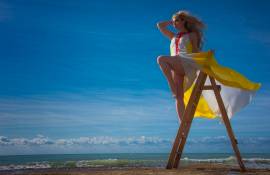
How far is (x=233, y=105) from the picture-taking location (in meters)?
7.99

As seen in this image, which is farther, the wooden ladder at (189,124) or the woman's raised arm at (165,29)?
the woman's raised arm at (165,29)

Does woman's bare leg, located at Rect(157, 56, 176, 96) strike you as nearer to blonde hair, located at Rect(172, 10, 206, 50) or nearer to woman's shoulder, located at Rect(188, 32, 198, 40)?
woman's shoulder, located at Rect(188, 32, 198, 40)

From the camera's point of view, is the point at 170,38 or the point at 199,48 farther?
the point at 170,38

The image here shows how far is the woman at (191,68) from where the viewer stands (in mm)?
7438

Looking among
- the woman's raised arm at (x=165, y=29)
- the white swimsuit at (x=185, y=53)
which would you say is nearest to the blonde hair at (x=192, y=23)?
the white swimsuit at (x=185, y=53)

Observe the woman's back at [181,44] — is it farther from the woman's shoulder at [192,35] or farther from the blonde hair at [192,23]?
the blonde hair at [192,23]

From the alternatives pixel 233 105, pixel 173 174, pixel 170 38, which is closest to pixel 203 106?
pixel 233 105

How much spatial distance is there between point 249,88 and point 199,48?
116 cm

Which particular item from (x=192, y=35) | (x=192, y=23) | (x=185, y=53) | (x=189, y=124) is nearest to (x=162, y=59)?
(x=185, y=53)

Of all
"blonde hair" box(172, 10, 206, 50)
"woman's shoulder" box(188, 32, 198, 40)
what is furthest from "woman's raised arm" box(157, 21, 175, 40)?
"woman's shoulder" box(188, 32, 198, 40)

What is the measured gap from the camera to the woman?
293 inches

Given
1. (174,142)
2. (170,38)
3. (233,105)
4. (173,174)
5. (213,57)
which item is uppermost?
(170,38)

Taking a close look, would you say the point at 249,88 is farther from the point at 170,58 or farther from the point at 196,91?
the point at 170,58

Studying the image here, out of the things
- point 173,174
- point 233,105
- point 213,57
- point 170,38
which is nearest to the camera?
point 173,174
